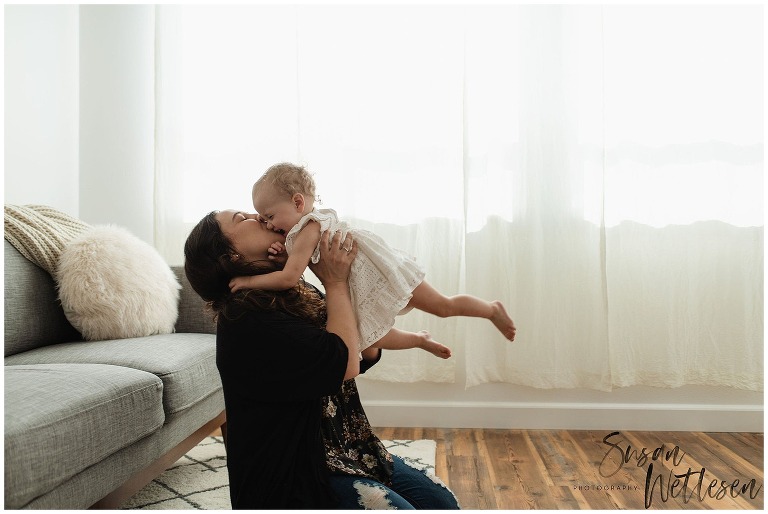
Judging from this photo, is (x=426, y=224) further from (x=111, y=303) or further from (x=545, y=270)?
(x=111, y=303)

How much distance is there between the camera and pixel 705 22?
3139 millimetres

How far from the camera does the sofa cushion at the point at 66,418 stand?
1282mm

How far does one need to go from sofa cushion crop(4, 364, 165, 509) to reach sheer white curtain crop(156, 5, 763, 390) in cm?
157

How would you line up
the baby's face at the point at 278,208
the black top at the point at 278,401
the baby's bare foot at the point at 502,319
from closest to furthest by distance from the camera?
1. the black top at the point at 278,401
2. the baby's face at the point at 278,208
3. the baby's bare foot at the point at 502,319

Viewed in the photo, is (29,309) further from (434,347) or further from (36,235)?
(434,347)

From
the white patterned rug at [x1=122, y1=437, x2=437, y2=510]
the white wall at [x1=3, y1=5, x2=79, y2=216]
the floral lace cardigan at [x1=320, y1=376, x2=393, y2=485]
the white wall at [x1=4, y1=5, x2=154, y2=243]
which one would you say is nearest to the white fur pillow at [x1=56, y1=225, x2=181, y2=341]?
the white patterned rug at [x1=122, y1=437, x2=437, y2=510]

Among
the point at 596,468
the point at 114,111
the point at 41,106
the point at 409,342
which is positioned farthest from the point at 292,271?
the point at 114,111

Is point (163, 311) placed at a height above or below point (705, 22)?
below

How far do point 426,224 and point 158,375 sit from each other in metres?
1.64

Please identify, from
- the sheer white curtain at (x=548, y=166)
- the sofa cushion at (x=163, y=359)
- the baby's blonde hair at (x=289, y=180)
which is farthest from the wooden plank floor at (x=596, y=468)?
the baby's blonde hair at (x=289, y=180)

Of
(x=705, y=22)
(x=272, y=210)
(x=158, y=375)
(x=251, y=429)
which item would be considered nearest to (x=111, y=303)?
(x=158, y=375)

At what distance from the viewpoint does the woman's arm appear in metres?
1.28

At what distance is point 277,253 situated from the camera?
1.42m

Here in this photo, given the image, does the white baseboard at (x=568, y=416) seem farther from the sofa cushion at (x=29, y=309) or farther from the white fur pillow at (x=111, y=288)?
the sofa cushion at (x=29, y=309)
